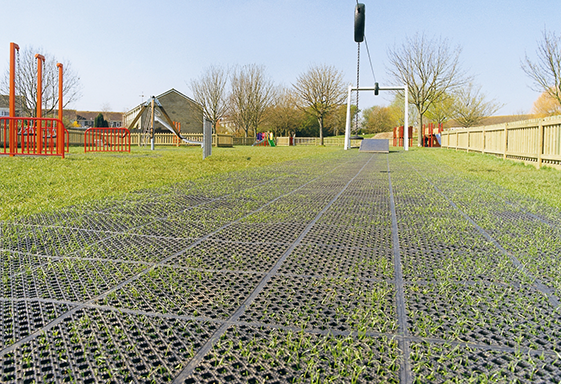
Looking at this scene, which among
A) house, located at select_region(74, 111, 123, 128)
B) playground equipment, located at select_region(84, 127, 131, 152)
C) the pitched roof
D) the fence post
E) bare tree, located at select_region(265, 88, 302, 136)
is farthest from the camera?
the pitched roof

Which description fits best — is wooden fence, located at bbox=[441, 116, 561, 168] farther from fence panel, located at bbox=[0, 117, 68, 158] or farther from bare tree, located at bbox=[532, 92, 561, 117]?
bare tree, located at bbox=[532, 92, 561, 117]

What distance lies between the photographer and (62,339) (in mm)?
1753

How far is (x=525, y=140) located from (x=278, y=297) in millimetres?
11662

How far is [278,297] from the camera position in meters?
2.27

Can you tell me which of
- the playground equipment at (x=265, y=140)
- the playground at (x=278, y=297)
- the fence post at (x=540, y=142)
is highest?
the playground equipment at (x=265, y=140)

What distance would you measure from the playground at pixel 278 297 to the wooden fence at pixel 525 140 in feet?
21.3

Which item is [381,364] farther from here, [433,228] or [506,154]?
[506,154]

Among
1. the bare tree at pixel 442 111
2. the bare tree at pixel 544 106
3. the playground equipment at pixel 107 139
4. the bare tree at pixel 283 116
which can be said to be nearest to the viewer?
the playground equipment at pixel 107 139

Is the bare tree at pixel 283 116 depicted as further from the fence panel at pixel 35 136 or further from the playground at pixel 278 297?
the playground at pixel 278 297

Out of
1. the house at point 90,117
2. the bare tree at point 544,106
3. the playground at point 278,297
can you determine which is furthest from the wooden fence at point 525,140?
the house at point 90,117

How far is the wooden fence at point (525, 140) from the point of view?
32.0ft

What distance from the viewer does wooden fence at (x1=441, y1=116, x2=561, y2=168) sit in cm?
977

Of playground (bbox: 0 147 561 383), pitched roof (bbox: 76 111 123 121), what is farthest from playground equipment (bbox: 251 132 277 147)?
pitched roof (bbox: 76 111 123 121)

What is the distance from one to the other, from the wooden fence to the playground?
21.3ft
